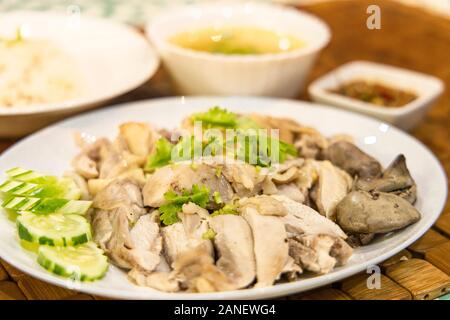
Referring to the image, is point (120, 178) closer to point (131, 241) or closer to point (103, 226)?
point (103, 226)

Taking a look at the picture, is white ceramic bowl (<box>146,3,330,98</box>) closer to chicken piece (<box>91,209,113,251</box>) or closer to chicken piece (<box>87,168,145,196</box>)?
chicken piece (<box>87,168,145,196</box>)

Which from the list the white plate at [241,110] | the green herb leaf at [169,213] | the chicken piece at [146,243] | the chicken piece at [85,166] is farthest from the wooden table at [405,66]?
the chicken piece at [85,166]

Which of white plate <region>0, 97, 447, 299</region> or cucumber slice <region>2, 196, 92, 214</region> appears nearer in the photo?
white plate <region>0, 97, 447, 299</region>

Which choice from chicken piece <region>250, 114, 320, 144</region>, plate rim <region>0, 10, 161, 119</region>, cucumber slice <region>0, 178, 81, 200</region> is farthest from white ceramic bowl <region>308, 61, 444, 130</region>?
cucumber slice <region>0, 178, 81, 200</region>

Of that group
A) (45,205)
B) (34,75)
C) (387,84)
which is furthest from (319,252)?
(34,75)

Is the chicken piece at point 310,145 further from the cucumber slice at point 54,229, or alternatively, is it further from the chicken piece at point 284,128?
the cucumber slice at point 54,229

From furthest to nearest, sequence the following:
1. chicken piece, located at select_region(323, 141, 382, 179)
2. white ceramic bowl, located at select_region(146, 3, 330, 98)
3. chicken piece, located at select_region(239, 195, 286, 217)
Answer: white ceramic bowl, located at select_region(146, 3, 330, 98) < chicken piece, located at select_region(323, 141, 382, 179) < chicken piece, located at select_region(239, 195, 286, 217)
